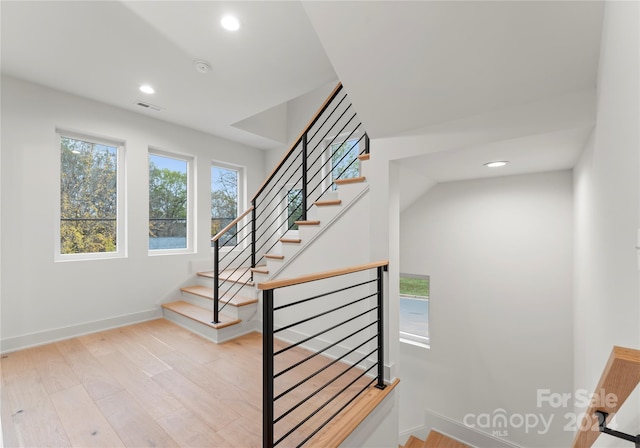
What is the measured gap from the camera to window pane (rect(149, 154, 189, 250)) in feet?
12.4

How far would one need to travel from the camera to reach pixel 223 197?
4.68 m

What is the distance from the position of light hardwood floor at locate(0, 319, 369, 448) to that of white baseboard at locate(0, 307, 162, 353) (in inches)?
4.0

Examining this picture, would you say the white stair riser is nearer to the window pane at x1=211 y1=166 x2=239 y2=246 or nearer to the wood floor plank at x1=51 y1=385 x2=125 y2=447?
the wood floor plank at x1=51 y1=385 x2=125 y2=447

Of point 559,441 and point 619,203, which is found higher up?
point 619,203

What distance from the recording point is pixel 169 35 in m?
2.16

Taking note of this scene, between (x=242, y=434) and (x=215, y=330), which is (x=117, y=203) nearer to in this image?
(x=215, y=330)

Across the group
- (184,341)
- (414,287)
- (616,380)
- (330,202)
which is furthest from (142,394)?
(414,287)

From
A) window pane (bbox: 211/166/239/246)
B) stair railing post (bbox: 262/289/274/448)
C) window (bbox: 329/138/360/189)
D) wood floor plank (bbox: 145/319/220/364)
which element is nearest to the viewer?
stair railing post (bbox: 262/289/274/448)

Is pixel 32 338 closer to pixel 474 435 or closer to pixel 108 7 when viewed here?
pixel 108 7

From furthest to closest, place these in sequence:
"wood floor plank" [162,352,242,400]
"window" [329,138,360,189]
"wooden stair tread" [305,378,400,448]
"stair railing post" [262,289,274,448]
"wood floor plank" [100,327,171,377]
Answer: "window" [329,138,360,189]
"wood floor plank" [100,327,171,377]
"wood floor plank" [162,352,242,400]
"wooden stair tread" [305,378,400,448]
"stair railing post" [262,289,274,448]

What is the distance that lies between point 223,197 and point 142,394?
3.17m

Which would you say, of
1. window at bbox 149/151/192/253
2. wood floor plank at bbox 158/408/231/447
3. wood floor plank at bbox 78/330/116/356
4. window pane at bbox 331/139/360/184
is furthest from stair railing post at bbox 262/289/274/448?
window at bbox 149/151/192/253

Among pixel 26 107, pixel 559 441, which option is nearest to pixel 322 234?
pixel 559 441

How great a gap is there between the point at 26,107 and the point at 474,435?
220 inches
